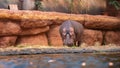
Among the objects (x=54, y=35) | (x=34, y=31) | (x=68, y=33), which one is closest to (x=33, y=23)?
(x=34, y=31)

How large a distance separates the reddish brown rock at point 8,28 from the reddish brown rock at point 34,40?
0.53 metres

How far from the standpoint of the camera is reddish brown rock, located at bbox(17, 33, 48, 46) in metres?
10.8

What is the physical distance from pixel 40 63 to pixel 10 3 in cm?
770

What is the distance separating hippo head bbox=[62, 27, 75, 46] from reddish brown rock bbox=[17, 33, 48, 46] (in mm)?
1762

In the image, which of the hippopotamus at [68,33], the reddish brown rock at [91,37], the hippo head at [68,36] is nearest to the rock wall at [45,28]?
the reddish brown rock at [91,37]

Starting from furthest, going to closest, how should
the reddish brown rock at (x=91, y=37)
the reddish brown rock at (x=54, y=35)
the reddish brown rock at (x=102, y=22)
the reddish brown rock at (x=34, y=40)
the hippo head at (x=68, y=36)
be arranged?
1. the reddish brown rock at (x=91, y=37)
2. the reddish brown rock at (x=102, y=22)
3. the reddish brown rock at (x=54, y=35)
4. the reddish brown rock at (x=34, y=40)
5. the hippo head at (x=68, y=36)

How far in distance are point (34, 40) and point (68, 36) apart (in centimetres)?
200

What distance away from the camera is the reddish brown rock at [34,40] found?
427 inches

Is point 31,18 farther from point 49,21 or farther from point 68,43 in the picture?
point 68,43

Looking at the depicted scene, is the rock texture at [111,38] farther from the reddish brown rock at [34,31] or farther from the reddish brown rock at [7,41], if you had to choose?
the reddish brown rock at [7,41]

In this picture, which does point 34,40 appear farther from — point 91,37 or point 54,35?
point 91,37

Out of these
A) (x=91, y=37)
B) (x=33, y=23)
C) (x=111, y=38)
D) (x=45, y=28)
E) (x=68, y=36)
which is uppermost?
(x=33, y=23)

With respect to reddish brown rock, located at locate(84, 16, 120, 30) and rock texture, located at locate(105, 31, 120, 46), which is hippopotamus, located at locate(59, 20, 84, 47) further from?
rock texture, located at locate(105, 31, 120, 46)

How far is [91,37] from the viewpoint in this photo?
12.1 metres
